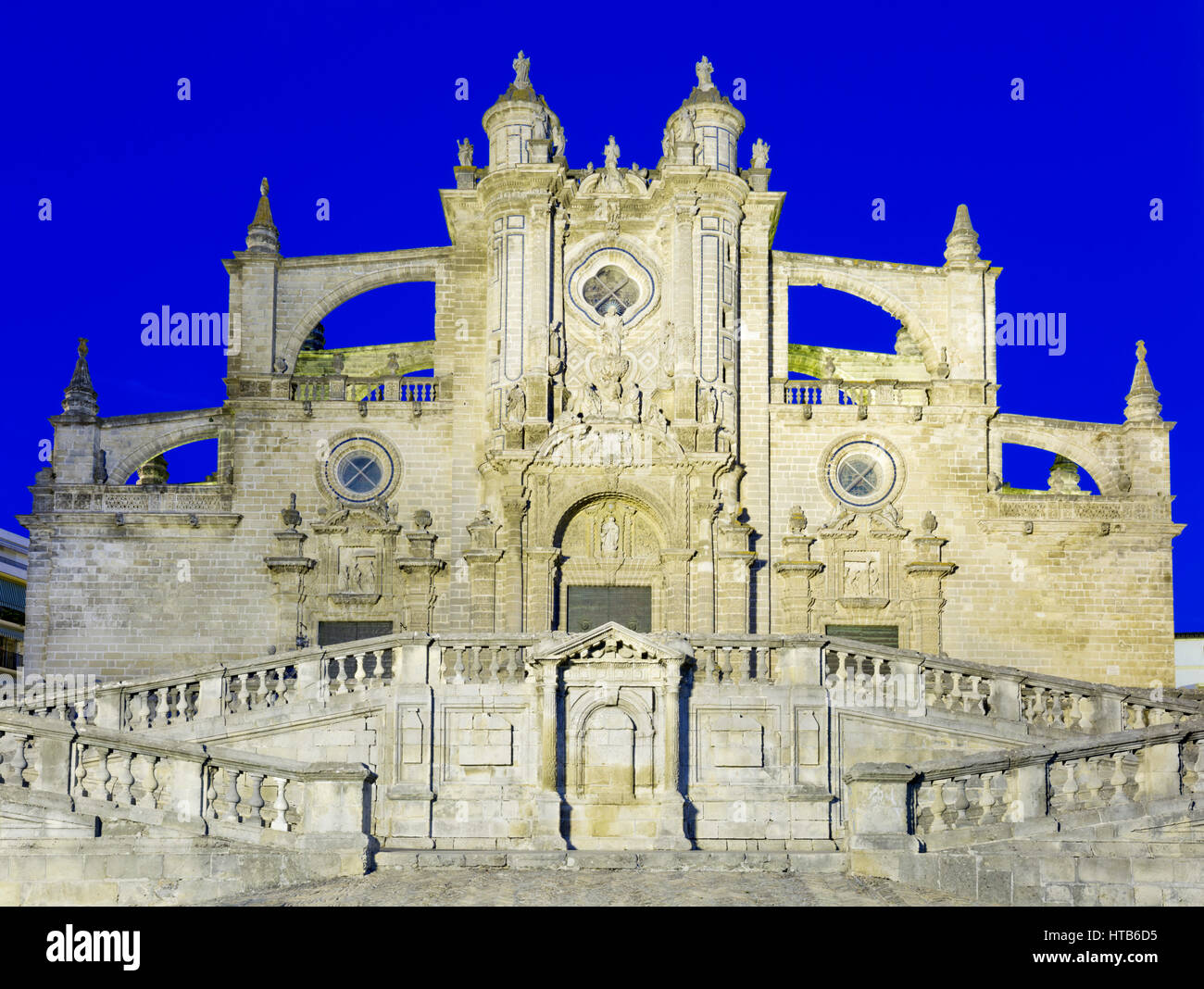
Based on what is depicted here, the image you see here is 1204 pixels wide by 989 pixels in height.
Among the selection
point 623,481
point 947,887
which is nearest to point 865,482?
point 623,481

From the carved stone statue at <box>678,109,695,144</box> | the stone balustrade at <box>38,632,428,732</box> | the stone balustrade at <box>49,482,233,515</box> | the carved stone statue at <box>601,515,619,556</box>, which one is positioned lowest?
the stone balustrade at <box>38,632,428,732</box>

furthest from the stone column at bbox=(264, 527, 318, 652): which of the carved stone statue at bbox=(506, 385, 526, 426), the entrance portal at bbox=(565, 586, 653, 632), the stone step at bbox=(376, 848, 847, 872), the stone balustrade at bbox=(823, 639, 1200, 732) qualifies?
the stone balustrade at bbox=(823, 639, 1200, 732)

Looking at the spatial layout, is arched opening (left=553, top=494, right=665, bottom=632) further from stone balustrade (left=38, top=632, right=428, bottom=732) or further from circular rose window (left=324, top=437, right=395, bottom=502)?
stone balustrade (left=38, top=632, right=428, bottom=732)

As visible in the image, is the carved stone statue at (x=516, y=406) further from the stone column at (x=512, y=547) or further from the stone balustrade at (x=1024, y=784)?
the stone balustrade at (x=1024, y=784)

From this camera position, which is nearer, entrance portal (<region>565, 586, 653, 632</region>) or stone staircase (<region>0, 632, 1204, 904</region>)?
stone staircase (<region>0, 632, 1204, 904</region>)

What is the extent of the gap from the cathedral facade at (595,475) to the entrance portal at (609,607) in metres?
0.05

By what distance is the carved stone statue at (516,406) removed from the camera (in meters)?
27.8

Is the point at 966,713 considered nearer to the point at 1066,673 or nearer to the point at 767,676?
the point at 767,676

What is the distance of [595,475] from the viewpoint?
91.8 ft

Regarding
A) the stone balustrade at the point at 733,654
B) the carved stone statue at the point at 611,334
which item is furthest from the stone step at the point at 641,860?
the carved stone statue at the point at 611,334

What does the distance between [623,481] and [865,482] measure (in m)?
5.28

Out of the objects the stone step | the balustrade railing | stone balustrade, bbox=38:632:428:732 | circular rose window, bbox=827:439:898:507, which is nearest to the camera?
the balustrade railing

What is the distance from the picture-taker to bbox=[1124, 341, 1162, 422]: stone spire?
30062 mm

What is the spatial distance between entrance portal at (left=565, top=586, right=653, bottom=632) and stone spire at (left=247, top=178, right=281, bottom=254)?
981 cm
